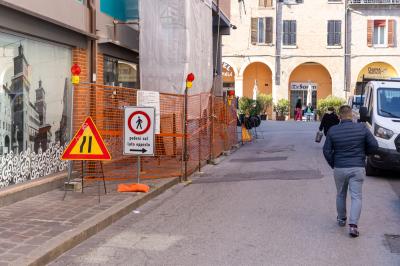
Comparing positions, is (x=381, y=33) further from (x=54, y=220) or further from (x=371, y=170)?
(x=54, y=220)

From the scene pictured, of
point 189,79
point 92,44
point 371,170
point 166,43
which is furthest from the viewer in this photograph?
point 166,43

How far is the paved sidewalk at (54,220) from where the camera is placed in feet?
Answer: 19.9

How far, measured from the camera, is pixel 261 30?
47.2m

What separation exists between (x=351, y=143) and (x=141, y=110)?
4.13 m

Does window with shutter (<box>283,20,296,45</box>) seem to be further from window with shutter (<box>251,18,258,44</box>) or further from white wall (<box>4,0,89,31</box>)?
white wall (<box>4,0,89,31</box>)

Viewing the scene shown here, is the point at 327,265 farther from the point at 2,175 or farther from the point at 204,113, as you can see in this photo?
the point at 204,113

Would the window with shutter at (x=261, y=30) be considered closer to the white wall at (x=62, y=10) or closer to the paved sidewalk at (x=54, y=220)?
the white wall at (x=62, y=10)

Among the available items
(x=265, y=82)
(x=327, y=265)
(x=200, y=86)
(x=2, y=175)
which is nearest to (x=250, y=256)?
(x=327, y=265)

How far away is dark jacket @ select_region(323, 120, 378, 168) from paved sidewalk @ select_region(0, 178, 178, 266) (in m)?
3.20

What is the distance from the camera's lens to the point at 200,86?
55.8 ft

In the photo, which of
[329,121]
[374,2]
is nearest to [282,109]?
[374,2]

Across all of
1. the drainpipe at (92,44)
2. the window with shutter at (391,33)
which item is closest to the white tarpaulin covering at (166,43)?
the drainpipe at (92,44)

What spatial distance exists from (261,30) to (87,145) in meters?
39.8

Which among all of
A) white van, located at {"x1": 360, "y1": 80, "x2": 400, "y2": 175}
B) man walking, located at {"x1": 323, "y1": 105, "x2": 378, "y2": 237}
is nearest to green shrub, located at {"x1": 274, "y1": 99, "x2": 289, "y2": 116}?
white van, located at {"x1": 360, "y1": 80, "x2": 400, "y2": 175}
